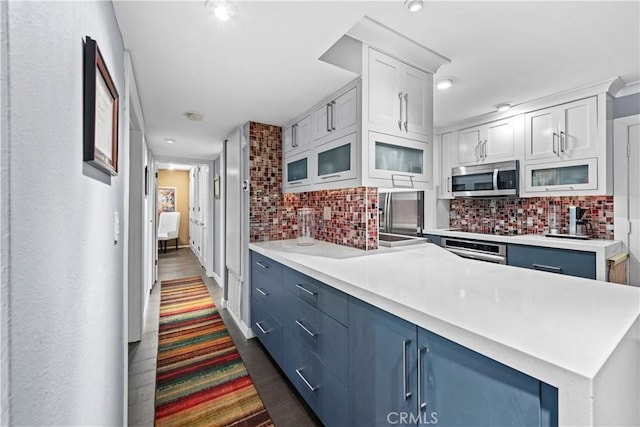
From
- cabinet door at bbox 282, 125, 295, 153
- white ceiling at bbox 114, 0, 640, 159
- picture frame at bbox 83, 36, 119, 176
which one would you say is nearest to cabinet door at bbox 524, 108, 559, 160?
white ceiling at bbox 114, 0, 640, 159

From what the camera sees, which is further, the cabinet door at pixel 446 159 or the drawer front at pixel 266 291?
the cabinet door at pixel 446 159

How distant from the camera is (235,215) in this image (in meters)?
3.05

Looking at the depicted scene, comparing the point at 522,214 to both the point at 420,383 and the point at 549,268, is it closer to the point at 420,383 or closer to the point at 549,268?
the point at 549,268

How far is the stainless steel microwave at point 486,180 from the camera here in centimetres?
300

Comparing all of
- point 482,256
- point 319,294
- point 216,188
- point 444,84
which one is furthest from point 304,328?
point 216,188

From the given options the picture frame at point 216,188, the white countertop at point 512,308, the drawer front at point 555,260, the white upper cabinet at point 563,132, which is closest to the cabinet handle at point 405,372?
the white countertop at point 512,308

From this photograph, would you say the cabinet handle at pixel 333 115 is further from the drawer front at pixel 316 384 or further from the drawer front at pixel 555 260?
the drawer front at pixel 555 260

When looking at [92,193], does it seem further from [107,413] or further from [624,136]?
[624,136]

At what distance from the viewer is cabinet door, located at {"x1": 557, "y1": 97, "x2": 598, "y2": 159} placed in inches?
96.5

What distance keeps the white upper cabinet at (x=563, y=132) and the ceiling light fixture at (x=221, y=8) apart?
2.99m

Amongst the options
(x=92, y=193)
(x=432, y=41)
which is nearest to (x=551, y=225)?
(x=432, y=41)

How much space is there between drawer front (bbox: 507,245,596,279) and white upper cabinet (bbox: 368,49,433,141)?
1638 millimetres

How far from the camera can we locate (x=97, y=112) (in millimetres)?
829

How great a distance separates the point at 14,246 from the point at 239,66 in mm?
1671
